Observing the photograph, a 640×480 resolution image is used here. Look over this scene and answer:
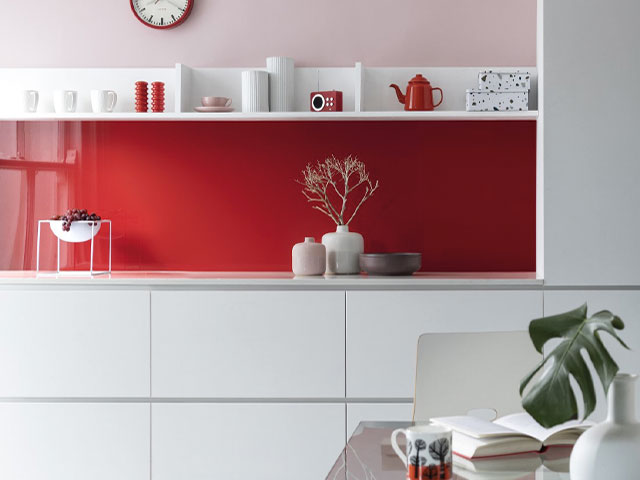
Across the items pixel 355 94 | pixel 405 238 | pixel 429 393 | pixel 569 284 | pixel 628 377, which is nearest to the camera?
pixel 628 377

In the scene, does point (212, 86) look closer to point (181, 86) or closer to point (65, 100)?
point (181, 86)

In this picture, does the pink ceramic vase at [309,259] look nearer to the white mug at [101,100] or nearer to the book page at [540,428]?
the white mug at [101,100]

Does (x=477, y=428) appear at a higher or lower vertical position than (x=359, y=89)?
lower

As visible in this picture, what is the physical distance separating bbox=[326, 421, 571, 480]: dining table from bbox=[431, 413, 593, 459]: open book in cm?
1

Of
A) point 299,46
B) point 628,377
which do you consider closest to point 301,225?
point 299,46

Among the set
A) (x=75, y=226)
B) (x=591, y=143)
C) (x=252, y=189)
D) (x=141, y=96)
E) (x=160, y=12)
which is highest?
(x=160, y=12)

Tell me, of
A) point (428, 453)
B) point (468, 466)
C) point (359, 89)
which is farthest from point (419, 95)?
point (428, 453)

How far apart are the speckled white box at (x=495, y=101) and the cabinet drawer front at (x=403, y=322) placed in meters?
0.83

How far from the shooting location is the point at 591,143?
119 inches

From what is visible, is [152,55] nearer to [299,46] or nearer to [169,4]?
[169,4]

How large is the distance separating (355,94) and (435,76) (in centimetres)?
44

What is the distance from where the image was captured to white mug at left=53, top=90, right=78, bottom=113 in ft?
11.2

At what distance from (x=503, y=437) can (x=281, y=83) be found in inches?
89.3

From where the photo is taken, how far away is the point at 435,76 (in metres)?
3.52
